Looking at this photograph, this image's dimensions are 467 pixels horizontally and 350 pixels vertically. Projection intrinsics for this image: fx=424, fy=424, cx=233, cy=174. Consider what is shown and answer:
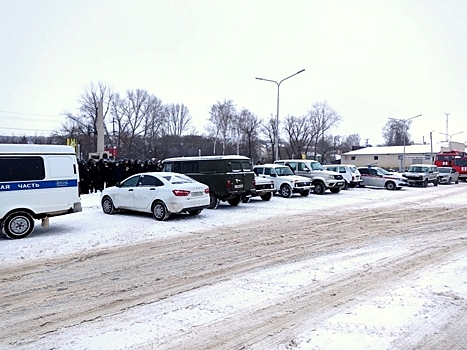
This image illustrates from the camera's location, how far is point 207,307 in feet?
18.5

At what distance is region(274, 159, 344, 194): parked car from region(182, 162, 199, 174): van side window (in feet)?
31.2

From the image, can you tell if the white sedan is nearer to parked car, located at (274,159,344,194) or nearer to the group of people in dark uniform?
the group of people in dark uniform

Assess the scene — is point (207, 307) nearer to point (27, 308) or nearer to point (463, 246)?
point (27, 308)

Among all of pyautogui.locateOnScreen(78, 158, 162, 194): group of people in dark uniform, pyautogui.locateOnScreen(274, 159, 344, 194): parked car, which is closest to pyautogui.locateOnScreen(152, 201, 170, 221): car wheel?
pyautogui.locateOnScreen(78, 158, 162, 194): group of people in dark uniform

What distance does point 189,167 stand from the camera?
56.5 feet

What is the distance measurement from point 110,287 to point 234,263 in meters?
2.41

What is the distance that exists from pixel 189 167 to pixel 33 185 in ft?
23.7

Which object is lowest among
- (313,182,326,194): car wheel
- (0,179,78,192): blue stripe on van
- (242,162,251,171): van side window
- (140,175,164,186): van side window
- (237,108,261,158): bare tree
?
(313,182,326,194): car wheel

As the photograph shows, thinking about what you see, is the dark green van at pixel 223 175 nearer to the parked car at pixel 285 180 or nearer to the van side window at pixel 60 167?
the parked car at pixel 285 180

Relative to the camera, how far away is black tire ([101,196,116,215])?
14867mm

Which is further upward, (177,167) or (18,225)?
(177,167)

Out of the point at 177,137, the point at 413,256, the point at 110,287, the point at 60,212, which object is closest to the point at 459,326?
the point at 413,256

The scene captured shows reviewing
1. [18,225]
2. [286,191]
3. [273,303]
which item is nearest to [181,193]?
[18,225]

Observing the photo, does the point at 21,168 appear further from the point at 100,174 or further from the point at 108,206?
the point at 100,174
